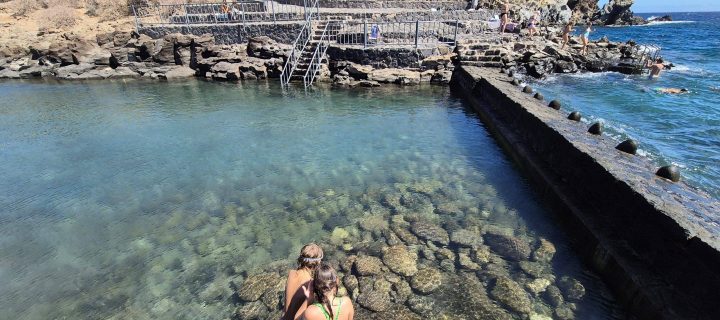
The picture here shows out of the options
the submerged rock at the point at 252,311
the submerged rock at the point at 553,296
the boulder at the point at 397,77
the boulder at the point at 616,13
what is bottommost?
the submerged rock at the point at 252,311

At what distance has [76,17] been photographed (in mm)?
31469

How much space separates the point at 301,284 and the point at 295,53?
18493 millimetres

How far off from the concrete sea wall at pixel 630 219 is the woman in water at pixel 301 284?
13.3 feet

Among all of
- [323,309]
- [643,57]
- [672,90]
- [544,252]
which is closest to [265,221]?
[323,309]

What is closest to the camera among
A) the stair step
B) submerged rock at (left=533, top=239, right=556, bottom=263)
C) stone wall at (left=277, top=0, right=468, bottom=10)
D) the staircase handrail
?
submerged rock at (left=533, top=239, right=556, bottom=263)

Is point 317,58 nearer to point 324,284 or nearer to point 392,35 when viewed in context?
point 392,35

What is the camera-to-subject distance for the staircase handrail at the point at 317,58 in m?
19.2

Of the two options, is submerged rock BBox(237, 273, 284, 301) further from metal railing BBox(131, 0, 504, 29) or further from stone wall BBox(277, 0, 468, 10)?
stone wall BBox(277, 0, 468, 10)

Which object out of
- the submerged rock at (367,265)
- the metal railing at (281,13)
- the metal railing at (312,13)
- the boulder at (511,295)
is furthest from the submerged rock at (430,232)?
the metal railing at (281,13)

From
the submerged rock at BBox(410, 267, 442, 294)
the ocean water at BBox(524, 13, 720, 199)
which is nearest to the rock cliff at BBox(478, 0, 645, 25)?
the ocean water at BBox(524, 13, 720, 199)

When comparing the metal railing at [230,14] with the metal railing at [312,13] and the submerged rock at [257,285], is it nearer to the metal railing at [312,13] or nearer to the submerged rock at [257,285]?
the metal railing at [312,13]

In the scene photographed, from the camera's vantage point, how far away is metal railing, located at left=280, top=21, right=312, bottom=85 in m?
19.6

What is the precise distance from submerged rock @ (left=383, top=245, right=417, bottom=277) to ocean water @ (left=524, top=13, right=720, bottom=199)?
5805 mm

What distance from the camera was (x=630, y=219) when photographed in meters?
5.12
